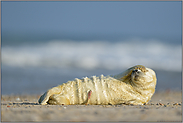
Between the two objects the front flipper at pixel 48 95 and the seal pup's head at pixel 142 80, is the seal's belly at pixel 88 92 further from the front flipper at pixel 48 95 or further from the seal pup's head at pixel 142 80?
the seal pup's head at pixel 142 80

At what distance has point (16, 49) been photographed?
77.2 ft

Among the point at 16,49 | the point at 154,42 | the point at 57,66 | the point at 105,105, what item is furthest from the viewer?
the point at 154,42

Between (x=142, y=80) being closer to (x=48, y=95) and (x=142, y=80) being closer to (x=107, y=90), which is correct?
(x=107, y=90)

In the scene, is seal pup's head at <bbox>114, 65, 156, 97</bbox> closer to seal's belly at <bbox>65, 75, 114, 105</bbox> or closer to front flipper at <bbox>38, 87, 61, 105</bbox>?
seal's belly at <bbox>65, 75, 114, 105</bbox>

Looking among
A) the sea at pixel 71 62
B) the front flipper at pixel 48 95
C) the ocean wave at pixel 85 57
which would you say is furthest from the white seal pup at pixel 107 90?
the ocean wave at pixel 85 57

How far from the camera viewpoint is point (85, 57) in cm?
2153

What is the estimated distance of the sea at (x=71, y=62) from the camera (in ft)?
44.7

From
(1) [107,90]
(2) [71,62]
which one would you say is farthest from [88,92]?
(2) [71,62]

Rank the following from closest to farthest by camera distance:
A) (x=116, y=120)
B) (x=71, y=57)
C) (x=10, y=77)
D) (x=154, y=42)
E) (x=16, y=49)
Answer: (x=116, y=120), (x=10, y=77), (x=71, y=57), (x=16, y=49), (x=154, y=42)

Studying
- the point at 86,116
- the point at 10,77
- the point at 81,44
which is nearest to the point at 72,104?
the point at 86,116

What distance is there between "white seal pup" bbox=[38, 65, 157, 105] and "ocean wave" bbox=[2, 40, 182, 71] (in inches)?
476

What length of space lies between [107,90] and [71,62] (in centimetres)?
1368

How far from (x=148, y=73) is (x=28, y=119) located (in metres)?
3.35

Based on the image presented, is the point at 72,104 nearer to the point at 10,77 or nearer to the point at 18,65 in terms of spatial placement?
the point at 10,77
